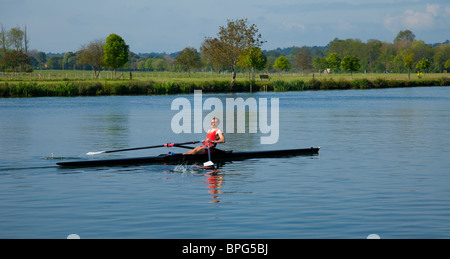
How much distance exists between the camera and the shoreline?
72375mm

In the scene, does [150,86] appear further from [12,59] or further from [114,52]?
[12,59]

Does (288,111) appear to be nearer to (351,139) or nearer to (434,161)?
(351,139)

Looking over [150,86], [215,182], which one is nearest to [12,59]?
[150,86]

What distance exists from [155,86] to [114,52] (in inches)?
1289

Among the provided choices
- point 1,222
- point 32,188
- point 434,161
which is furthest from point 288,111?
point 1,222

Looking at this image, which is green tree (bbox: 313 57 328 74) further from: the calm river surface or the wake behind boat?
the wake behind boat

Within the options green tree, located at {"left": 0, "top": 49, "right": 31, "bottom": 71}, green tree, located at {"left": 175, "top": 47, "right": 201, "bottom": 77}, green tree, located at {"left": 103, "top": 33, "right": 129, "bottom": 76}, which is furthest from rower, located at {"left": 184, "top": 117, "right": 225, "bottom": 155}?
green tree, located at {"left": 175, "top": 47, "right": 201, "bottom": 77}

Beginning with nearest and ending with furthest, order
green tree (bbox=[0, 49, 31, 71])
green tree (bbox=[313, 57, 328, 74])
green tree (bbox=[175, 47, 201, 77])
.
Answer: green tree (bbox=[0, 49, 31, 71])
green tree (bbox=[175, 47, 201, 77])
green tree (bbox=[313, 57, 328, 74])

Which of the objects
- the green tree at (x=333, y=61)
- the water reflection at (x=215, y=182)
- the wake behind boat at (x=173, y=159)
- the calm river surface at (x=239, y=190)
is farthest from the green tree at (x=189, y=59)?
the water reflection at (x=215, y=182)

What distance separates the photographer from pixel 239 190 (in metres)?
17.2

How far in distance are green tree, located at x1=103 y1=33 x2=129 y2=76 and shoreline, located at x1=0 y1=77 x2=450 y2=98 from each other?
21.5 m

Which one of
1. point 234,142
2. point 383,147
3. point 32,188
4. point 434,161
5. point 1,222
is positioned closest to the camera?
point 1,222

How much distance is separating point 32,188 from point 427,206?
11.8 meters
